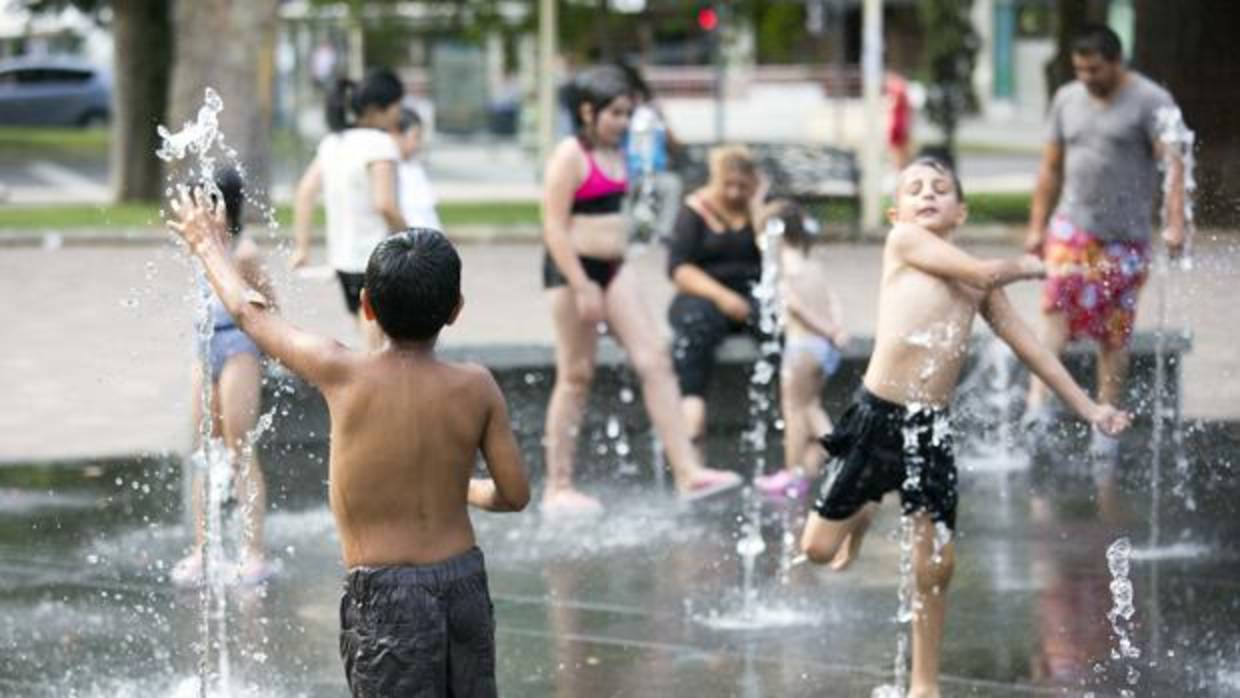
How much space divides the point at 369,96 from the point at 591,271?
106 cm

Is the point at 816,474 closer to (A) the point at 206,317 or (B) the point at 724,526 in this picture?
(B) the point at 724,526

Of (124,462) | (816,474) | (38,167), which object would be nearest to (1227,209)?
(816,474)

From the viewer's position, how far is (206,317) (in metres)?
6.69

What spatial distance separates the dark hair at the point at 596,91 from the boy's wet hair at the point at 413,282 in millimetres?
3891

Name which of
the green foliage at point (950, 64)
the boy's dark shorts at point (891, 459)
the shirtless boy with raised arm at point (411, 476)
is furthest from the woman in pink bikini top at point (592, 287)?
the green foliage at point (950, 64)

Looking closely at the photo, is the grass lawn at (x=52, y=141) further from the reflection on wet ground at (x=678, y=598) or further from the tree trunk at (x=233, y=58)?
the reflection on wet ground at (x=678, y=598)

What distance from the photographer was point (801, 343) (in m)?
9.14

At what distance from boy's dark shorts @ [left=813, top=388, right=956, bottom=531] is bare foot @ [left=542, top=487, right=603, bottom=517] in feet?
8.91

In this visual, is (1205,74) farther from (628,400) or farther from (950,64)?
(950,64)

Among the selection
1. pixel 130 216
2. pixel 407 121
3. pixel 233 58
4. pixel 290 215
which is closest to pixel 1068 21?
pixel 233 58

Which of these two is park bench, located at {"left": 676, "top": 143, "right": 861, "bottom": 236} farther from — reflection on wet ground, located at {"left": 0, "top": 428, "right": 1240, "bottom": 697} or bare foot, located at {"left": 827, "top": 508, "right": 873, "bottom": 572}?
bare foot, located at {"left": 827, "top": 508, "right": 873, "bottom": 572}

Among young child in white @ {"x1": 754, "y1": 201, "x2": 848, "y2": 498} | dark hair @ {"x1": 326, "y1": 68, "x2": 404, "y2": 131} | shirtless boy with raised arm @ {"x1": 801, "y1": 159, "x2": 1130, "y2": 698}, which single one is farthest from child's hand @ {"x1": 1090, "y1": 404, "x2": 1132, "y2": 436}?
dark hair @ {"x1": 326, "y1": 68, "x2": 404, "y2": 131}

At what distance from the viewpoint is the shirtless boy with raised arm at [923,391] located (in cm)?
593

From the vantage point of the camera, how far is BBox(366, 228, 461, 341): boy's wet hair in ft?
14.5
